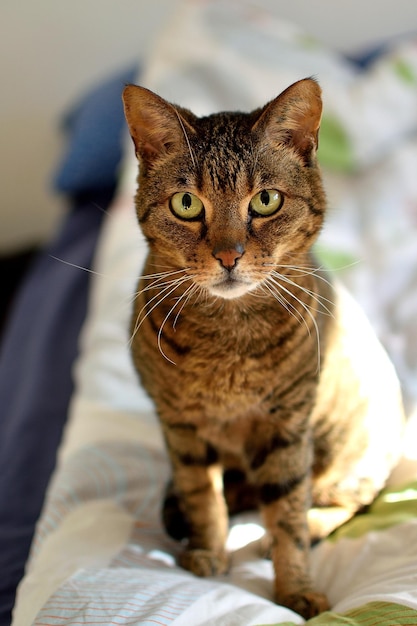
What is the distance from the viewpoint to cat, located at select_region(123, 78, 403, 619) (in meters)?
0.99

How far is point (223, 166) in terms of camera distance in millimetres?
977

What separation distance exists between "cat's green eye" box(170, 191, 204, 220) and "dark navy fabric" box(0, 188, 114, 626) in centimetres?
52

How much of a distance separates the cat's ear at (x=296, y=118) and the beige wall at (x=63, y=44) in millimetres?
1897

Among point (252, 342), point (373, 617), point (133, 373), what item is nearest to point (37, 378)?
point (133, 373)

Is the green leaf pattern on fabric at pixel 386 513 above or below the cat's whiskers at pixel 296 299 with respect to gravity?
below

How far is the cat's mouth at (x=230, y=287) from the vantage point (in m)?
0.98

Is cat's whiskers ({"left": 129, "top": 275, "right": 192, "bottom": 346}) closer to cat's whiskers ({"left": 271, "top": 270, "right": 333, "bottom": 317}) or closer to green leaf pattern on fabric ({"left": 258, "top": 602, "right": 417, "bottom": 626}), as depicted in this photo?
cat's whiskers ({"left": 271, "top": 270, "right": 333, "bottom": 317})

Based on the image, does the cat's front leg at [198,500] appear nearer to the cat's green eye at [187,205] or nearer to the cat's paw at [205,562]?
the cat's paw at [205,562]

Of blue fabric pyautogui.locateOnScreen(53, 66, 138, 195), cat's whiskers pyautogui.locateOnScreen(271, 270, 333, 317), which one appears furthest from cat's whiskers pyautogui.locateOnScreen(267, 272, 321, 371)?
blue fabric pyautogui.locateOnScreen(53, 66, 138, 195)

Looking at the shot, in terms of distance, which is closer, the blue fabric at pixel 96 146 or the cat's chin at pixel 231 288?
the cat's chin at pixel 231 288

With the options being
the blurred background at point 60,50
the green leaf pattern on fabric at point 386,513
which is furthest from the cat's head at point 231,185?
the blurred background at point 60,50

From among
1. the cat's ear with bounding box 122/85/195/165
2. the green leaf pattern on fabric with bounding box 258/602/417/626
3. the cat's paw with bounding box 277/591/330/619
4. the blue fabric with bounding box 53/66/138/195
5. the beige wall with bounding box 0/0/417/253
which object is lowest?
the cat's paw with bounding box 277/591/330/619

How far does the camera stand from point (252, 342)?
107cm

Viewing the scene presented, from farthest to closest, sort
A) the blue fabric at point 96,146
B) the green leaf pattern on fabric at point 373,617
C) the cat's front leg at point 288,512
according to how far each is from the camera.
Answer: the blue fabric at point 96,146
the cat's front leg at point 288,512
the green leaf pattern on fabric at point 373,617
